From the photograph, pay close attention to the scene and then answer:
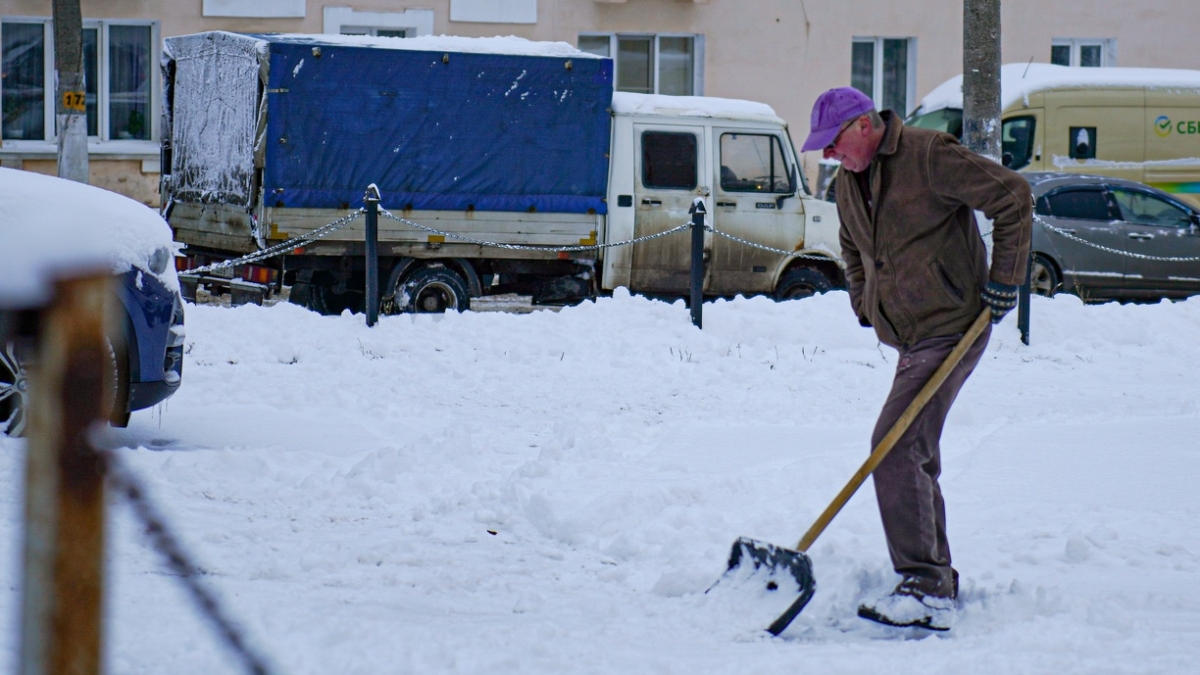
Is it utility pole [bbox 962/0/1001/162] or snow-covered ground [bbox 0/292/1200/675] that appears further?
utility pole [bbox 962/0/1001/162]

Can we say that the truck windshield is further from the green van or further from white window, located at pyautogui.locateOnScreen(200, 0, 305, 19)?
white window, located at pyautogui.locateOnScreen(200, 0, 305, 19)

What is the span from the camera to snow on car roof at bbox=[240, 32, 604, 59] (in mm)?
12680

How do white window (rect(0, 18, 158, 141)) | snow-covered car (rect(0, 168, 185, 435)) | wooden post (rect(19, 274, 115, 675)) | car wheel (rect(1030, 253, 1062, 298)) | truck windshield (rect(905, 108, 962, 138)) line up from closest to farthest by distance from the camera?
1. wooden post (rect(19, 274, 115, 675))
2. snow-covered car (rect(0, 168, 185, 435))
3. car wheel (rect(1030, 253, 1062, 298))
4. truck windshield (rect(905, 108, 962, 138))
5. white window (rect(0, 18, 158, 141))

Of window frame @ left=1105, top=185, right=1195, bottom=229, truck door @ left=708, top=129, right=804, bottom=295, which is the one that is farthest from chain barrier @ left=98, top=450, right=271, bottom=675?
window frame @ left=1105, top=185, right=1195, bottom=229

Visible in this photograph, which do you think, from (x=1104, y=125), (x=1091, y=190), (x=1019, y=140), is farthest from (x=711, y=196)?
(x=1104, y=125)

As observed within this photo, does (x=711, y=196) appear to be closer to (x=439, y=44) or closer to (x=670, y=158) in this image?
(x=670, y=158)

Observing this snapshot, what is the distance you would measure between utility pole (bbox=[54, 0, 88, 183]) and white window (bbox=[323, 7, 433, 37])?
16.0 ft

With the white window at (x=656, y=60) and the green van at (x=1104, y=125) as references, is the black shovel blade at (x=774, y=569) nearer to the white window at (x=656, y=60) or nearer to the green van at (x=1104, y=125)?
the green van at (x=1104, y=125)

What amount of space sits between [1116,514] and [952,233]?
1897mm

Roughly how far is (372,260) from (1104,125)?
10802 millimetres

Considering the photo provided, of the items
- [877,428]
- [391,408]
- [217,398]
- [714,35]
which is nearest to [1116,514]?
[877,428]

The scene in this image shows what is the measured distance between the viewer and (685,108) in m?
13.4

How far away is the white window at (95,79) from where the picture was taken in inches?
789

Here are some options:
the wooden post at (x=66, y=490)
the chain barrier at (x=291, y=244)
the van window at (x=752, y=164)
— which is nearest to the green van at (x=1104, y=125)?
the van window at (x=752, y=164)
